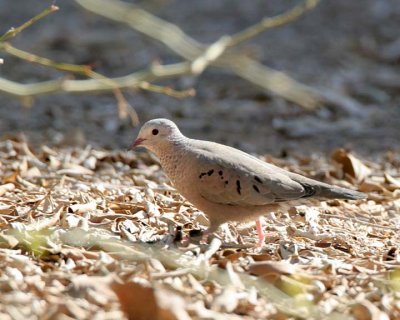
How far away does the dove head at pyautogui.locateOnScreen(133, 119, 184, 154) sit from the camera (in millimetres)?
4816

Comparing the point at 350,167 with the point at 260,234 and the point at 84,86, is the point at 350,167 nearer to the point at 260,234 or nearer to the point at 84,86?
the point at 260,234

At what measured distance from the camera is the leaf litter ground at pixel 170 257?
3.43 m

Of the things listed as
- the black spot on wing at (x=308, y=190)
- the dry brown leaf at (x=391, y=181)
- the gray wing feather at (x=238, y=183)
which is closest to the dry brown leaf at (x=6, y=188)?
A: the gray wing feather at (x=238, y=183)

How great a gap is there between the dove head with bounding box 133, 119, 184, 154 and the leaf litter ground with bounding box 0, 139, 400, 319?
371 mm

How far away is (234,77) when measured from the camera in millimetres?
10422

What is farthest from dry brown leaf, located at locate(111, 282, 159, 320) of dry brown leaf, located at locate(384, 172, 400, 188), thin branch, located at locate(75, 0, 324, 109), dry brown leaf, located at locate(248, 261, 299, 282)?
dry brown leaf, located at locate(384, 172, 400, 188)

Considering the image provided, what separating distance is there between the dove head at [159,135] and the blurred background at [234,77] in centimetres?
219

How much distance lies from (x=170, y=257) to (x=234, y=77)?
660 centimetres

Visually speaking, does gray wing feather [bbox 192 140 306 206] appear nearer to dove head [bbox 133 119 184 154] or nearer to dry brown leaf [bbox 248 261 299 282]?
dove head [bbox 133 119 184 154]

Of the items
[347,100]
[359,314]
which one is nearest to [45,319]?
[359,314]

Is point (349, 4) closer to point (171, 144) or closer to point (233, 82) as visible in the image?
point (233, 82)

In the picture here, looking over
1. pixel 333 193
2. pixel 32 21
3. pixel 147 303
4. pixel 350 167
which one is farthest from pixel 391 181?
pixel 147 303

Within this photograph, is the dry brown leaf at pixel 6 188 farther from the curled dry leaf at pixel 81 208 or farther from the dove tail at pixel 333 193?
the dove tail at pixel 333 193

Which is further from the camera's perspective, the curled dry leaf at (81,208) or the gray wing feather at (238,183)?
the curled dry leaf at (81,208)
